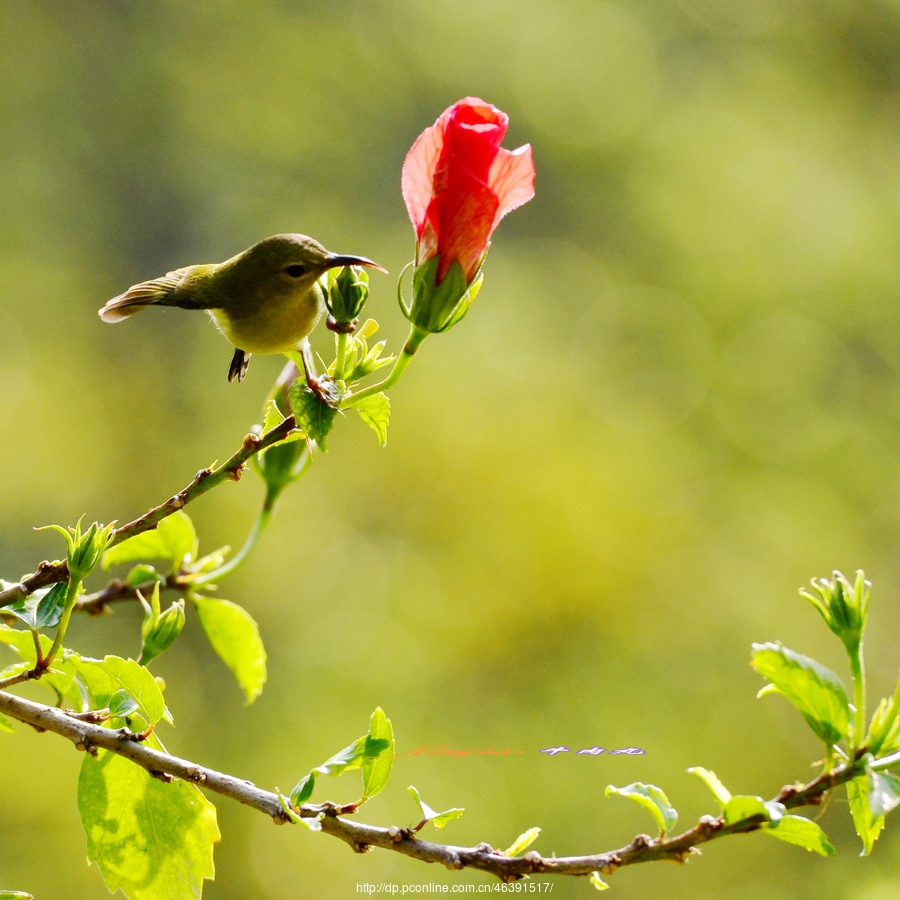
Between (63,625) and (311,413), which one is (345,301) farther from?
(63,625)

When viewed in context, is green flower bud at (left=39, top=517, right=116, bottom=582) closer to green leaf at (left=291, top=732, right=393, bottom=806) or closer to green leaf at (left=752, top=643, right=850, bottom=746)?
green leaf at (left=291, top=732, right=393, bottom=806)

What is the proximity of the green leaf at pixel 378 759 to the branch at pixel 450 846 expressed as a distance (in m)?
0.02

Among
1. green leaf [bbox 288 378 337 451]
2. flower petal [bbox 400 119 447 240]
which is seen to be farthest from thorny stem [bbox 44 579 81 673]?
flower petal [bbox 400 119 447 240]

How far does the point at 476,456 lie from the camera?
487cm

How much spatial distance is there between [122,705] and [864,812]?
1.11 ft

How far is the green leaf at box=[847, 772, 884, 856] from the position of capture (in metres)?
0.38

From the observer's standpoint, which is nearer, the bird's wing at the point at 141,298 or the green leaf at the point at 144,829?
the green leaf at the point at 144,829

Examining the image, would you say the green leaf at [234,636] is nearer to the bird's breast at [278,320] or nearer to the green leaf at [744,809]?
the bird's breast at [278,320]

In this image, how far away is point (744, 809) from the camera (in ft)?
1.20

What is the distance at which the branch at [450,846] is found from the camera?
378mm

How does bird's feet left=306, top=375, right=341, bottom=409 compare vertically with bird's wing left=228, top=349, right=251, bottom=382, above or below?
below

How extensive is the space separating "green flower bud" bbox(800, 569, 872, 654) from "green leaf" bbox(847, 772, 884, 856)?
0.05 metres

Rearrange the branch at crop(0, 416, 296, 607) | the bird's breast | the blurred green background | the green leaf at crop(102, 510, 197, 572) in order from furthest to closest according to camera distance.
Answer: the blurred green background → the green leaf at crop(102, 510, 197, 572) → the bird's breast → the branch at crop(0, 416, 296, 607)

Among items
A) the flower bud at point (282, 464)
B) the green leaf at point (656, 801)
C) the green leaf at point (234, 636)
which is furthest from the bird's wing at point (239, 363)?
the green leaf at point (656, 801)
